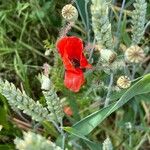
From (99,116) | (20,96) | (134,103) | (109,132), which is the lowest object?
(109,132)

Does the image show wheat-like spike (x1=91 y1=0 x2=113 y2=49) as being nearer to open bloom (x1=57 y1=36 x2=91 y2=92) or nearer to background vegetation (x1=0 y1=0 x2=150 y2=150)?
open bloom (x1=57 y1=36 x2=91 y2=92)

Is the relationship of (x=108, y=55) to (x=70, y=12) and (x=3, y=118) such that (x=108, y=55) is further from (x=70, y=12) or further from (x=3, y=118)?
(x=3, y=118)

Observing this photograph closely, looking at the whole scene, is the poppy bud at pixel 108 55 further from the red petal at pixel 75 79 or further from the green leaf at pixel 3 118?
the green leaf at pixel 3 118

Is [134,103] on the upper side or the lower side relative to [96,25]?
lower

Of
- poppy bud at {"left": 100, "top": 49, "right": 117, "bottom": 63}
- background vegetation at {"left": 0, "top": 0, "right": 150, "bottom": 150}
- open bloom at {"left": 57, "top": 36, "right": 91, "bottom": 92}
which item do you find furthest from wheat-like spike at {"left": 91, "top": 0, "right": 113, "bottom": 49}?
background vegetation at {"left": 0, "top": 0, "right": 150, "bottom": 150}

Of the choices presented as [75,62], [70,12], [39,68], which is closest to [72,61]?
[75,62]

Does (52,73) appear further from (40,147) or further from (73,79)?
(40,147)

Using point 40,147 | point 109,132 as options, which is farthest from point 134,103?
point 40,147
